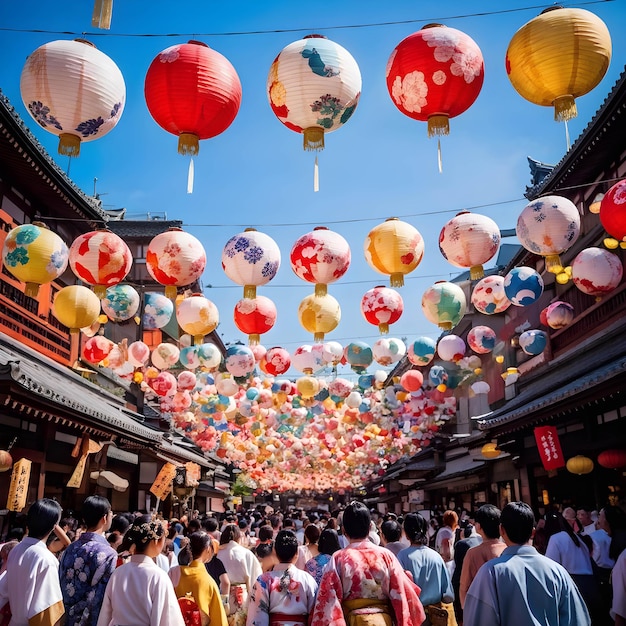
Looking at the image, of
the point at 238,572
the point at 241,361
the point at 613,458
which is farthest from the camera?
the point at 241,361

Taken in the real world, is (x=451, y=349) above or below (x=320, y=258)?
above

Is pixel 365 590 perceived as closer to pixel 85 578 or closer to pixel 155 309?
pixel 85 578

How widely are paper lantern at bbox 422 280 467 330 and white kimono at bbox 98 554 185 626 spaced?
745 centimetres

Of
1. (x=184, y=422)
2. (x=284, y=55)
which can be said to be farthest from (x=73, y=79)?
(x=184, y=422)

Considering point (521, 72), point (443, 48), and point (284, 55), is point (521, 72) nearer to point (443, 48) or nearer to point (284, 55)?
point (443, 48)

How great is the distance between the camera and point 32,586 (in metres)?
4.38

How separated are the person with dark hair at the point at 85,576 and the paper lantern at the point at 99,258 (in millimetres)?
4189

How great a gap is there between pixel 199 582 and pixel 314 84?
4.84 metres

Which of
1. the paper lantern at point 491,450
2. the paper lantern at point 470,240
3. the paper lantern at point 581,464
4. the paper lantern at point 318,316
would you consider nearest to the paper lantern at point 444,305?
the paper lantern at point 318,316

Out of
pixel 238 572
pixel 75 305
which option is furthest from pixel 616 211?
pixel 75 305

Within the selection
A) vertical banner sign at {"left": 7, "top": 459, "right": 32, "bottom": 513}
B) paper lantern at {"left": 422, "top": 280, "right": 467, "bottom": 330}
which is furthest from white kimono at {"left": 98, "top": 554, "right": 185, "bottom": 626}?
paper lantern at {"left": 422, "top": 280, "right": 467, "bottom": 330}

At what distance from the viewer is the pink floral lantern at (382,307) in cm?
1088

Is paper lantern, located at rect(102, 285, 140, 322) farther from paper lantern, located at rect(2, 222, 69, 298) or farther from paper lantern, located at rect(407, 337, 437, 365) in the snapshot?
paper lantern, located at rect(407, 337, 437, 365)

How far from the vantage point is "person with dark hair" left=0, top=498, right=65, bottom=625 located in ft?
14.2
